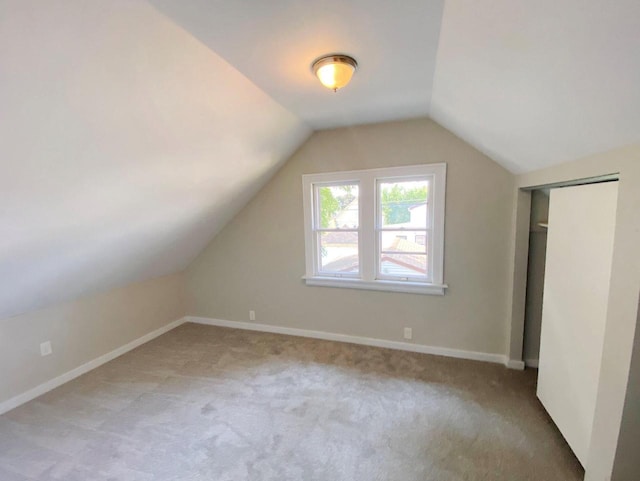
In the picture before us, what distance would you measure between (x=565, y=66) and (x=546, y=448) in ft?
7.28

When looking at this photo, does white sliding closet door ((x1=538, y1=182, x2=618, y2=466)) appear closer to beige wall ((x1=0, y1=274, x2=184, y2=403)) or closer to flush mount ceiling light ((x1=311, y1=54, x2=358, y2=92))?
flush mount ceiling light ((x1=311, y1=54, x2=358, y2=92))

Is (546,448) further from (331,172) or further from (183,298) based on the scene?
(183,298)

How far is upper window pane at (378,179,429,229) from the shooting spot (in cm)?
297

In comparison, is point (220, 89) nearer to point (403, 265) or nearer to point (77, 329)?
point (403, 265)

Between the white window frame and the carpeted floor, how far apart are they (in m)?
0.76

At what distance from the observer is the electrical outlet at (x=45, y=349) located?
2588 millimetres

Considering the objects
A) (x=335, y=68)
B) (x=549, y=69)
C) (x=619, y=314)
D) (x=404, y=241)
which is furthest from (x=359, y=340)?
(x=549, y=69)

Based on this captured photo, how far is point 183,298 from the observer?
13.4 ft

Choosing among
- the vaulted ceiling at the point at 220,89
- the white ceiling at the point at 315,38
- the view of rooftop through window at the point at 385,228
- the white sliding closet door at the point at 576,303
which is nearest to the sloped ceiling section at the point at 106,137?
the vaulted ceiling at the point at 220,89

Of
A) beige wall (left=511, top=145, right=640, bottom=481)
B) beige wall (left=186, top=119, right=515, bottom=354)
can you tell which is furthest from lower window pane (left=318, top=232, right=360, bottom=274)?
beige wall (left=511, top=145, right=640, bottom=481)

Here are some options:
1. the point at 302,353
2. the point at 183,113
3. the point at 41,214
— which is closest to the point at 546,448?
the point at 302,353

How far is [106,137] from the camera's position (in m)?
1.47

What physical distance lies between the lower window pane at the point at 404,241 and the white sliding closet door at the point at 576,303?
110cm

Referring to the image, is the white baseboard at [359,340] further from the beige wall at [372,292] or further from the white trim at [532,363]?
the white trim at [532,363]
